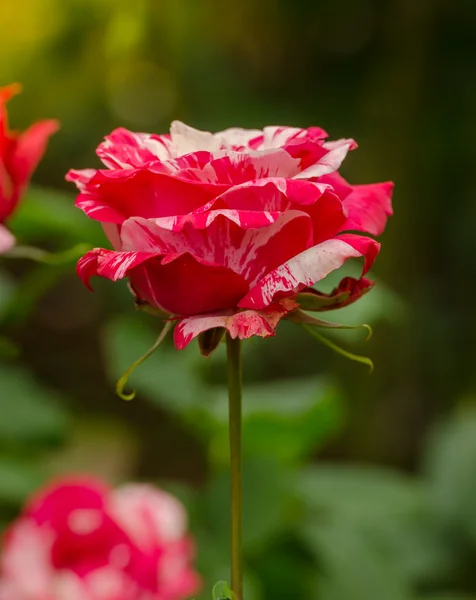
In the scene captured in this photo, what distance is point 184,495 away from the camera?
0.72m

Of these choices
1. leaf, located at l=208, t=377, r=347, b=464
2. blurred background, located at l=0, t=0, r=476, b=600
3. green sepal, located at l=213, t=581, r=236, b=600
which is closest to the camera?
green sepal, located at l=213, t=581, r=236, b=600

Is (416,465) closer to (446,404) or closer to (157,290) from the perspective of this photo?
(446,404)

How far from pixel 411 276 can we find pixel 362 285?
51.6 inches

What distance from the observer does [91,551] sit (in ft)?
1.50

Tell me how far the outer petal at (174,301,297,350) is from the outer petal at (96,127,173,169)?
0.16 feet

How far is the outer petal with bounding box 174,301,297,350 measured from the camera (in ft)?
0.62

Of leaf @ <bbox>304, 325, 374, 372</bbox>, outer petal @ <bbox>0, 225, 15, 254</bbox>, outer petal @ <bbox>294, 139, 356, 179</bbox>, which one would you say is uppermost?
outer petal @ <bbox>294, 139, 356, 179</bbox>

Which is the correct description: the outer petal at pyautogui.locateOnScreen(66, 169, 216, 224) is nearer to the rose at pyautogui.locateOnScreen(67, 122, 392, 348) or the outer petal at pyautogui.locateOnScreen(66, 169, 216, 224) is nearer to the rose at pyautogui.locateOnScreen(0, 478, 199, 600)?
the rose at pyautogui.locateOnScreen(67, 122, 392, 348)

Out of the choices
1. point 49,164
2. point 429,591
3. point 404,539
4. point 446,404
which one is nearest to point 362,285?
point 404,539

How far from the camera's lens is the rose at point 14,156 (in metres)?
0.33

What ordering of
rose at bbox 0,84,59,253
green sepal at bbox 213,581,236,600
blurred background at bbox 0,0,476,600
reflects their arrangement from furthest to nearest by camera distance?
blurred background at bbox 0,0,476,600 → rose at bbox 0,84,59,253 → green sepal at bbox 213,581,236,600

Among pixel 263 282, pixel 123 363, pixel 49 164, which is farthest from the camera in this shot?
pixel 49 164

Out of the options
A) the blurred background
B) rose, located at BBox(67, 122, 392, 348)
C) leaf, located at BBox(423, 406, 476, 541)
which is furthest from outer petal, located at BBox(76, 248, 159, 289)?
the blurred background

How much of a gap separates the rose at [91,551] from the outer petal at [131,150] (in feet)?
0.90
